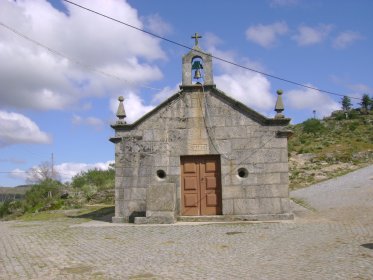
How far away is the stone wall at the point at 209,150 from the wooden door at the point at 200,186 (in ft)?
0.77

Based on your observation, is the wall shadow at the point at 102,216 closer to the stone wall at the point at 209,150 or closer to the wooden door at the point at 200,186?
the stone wall at the point at 209,150

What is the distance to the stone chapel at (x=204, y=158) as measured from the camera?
1336 cm

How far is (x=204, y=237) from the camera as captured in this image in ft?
33.5

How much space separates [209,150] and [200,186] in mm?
1211

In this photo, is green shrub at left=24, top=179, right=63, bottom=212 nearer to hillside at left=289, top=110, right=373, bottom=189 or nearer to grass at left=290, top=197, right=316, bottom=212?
grass at left=290, top=197, right=316, bottom=212

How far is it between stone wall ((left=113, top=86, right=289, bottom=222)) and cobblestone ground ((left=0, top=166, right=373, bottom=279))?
1.13 meters


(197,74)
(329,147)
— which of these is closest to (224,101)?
(197,74)

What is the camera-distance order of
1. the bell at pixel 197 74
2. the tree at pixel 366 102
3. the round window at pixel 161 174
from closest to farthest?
the round window at pixel 161 174
the bell at pixel 197 74
the tree at pixel 366 102

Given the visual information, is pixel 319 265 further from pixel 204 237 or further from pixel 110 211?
pixel 110 211

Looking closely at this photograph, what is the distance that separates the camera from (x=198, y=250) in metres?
8.68

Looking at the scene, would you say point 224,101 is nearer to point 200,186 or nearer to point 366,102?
point 200,186

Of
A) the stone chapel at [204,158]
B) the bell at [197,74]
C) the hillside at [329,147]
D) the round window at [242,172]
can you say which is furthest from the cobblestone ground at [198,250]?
the hillside at [329,147]

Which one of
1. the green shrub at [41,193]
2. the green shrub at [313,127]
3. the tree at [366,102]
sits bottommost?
the green shrub at [41,193]

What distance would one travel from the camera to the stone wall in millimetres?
13398
